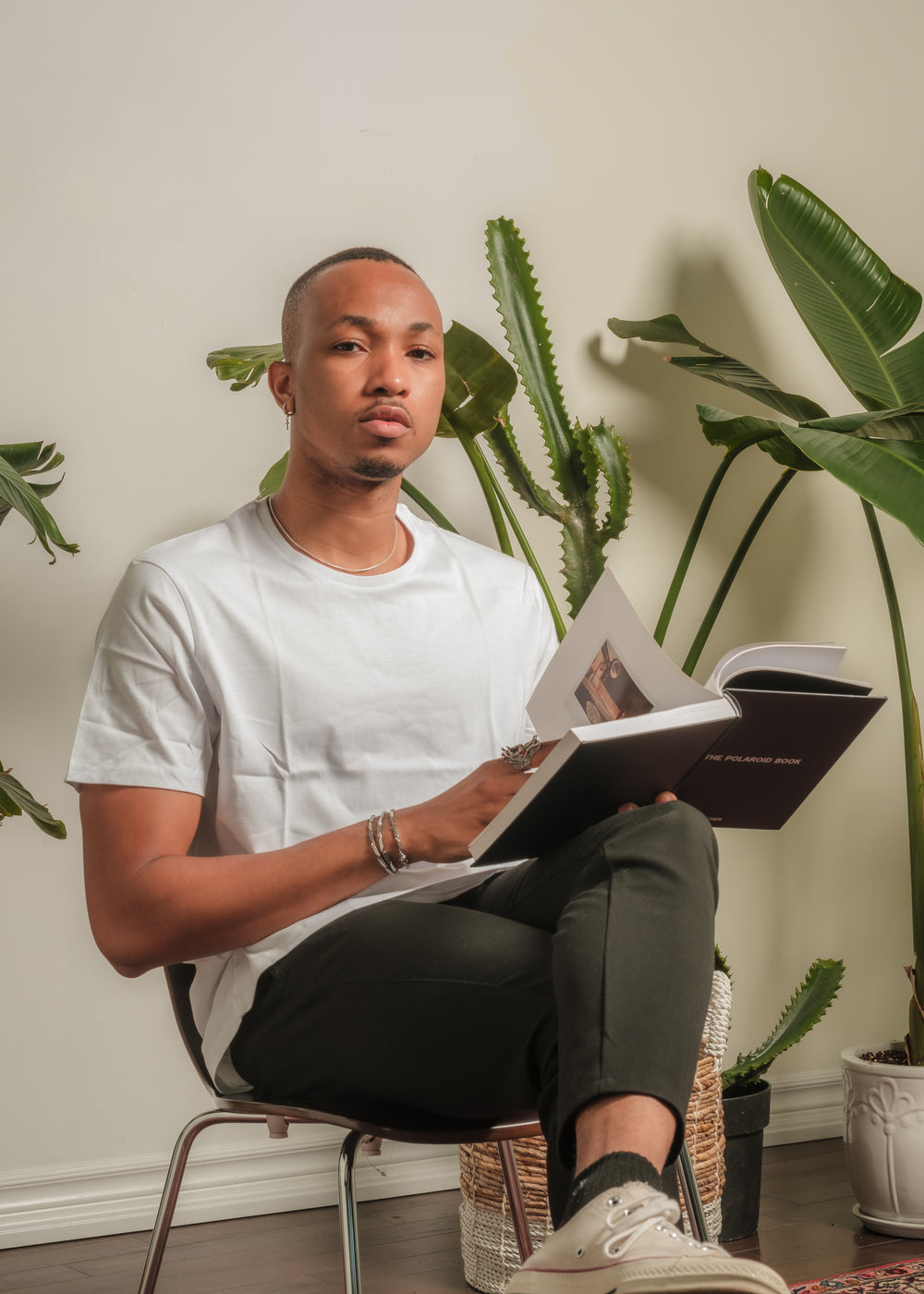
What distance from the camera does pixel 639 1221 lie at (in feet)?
2.44

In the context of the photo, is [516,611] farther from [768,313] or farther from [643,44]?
[643,44]

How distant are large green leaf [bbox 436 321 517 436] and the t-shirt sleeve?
894 millimetres

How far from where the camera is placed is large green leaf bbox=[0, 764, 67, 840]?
1.50 meters

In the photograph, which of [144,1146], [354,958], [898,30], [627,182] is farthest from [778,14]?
[144,1146]

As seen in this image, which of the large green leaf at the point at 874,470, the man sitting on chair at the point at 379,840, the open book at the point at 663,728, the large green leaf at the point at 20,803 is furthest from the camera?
the large green leaf at the point at 874,470

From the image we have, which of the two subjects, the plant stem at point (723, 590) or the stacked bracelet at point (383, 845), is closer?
the stacked bracelet at point (383, 845)

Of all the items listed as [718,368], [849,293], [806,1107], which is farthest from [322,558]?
[806,1107]

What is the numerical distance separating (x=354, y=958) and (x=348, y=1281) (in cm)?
26

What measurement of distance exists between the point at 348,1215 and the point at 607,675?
1.71 feet

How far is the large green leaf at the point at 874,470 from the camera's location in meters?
1.79

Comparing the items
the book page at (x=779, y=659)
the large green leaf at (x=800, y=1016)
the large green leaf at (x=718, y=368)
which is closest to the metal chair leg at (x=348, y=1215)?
the book page at (x=779, y=659)

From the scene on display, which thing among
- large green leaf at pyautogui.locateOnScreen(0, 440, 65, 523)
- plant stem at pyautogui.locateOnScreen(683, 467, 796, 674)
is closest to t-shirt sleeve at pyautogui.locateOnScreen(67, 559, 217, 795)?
large green leaf at pyautogui.locateOnScreen(0, 440, 65, 523)

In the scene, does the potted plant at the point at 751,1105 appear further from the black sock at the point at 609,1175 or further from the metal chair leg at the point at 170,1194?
the black sock at the point at 609,1175

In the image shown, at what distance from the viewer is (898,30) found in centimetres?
A: 268
